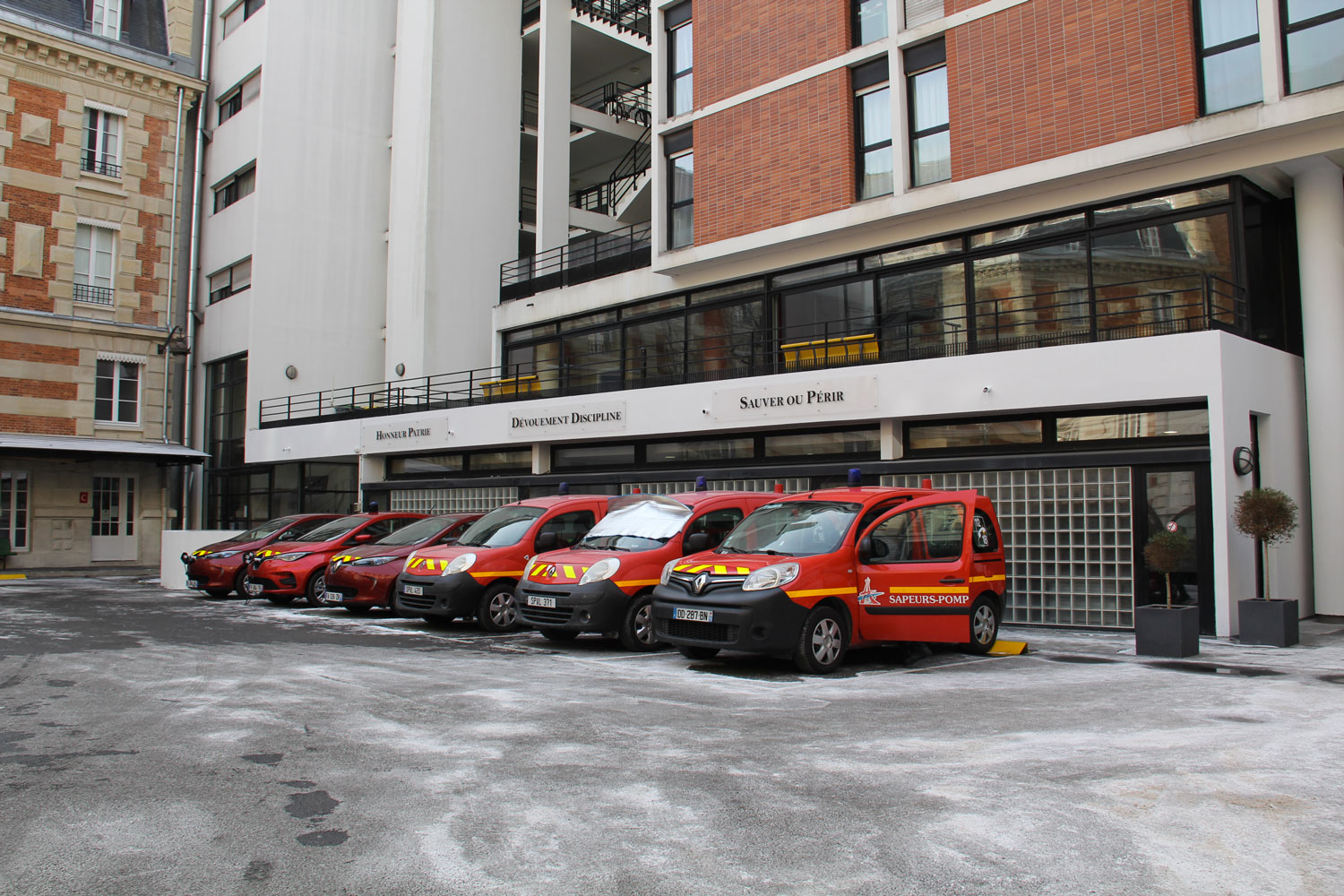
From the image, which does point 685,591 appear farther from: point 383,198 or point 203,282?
point 203,282

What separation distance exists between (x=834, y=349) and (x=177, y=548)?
16.1 meters

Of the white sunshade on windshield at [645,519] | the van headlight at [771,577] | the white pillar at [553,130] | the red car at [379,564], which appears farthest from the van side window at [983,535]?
the white pillar at [553,130]

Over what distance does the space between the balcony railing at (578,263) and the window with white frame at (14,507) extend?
14953 mm

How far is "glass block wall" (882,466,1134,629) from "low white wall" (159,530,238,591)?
17560 mm

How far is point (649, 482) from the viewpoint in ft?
64.3

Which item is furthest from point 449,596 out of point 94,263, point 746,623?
point 94,263

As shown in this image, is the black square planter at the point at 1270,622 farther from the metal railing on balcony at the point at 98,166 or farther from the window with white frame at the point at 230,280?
the metal railing on balcony at the point at 98,166

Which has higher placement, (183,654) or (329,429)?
(329,429)

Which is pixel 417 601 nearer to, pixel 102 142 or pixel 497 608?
pixel 497 608

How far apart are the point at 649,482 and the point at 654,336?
4544mm

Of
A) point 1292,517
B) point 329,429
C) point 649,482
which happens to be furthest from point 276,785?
point 329,429

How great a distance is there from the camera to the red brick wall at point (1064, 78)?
14516 millimetres

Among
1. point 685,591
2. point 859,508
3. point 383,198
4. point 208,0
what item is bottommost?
point 685,591

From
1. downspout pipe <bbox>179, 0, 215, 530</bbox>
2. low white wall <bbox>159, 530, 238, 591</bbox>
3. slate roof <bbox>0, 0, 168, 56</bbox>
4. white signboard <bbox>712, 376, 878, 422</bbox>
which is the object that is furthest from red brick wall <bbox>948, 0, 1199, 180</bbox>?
slate roof <bbox>0, 0, 168, 56</bbox>
